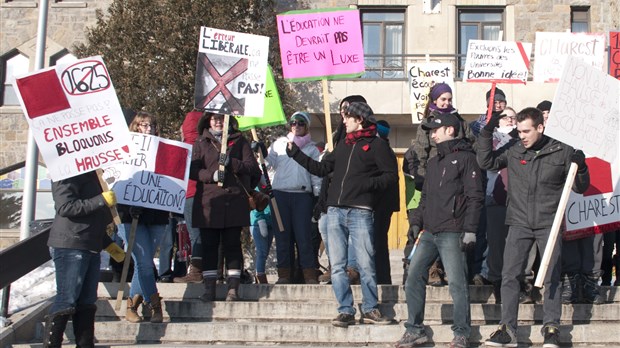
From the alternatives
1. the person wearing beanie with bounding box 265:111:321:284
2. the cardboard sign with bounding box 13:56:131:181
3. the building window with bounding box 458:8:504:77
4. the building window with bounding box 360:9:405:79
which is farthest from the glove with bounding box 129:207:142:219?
the building window with bounding box 458:8:504:77

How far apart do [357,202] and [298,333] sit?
1.28 metres

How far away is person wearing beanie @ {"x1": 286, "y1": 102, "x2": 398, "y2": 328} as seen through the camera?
27.5 ft

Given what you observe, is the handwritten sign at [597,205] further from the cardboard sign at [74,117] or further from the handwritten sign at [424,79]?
the handwritten sign at [424,79]

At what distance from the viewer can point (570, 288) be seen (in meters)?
9.00

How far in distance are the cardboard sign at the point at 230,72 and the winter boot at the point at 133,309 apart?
1998 millimetres

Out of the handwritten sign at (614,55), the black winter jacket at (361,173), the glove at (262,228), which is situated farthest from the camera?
the glove at (262,228)

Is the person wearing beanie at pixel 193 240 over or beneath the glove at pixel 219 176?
beneath

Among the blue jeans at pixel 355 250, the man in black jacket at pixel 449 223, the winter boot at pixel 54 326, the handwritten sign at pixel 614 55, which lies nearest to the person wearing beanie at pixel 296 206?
the blue jeans at pixel 355 250

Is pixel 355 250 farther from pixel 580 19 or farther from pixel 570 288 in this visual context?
pixel 580 19

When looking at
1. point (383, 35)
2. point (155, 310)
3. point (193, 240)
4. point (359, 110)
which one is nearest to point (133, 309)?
point (155, 310)

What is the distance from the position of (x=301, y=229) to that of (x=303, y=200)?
337 millimetres

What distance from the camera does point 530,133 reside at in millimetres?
8148

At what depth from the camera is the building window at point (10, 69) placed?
24500 mm

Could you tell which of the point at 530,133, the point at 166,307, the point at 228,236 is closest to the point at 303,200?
the point at 228,236
